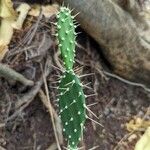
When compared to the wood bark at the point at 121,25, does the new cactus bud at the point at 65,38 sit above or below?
above

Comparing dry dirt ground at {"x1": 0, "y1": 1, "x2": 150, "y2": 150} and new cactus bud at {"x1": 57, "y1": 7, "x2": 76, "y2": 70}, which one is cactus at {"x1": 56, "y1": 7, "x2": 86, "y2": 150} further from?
dry dirt ground at {"x1": 0, "y1": 1, "x2": 150, "y2": 150}

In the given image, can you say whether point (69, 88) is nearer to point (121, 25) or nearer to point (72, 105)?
point (72, 105)

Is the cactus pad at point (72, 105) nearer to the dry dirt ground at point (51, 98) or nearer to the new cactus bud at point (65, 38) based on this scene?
the new cactus bud at point (65, 38)

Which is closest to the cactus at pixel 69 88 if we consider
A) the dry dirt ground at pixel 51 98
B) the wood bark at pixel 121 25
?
the dry dirt ground at pixel 51 98

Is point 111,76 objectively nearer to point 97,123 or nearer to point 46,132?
point 97,123

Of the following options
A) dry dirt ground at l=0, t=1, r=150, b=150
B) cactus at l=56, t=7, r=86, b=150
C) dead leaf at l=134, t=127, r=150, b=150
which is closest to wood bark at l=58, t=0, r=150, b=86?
dry dirt ground at l=0, t=1, r=150, b=150

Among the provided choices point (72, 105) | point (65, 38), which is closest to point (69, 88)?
point (72, 105)
